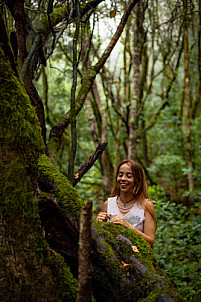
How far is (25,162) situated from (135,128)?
5.46m

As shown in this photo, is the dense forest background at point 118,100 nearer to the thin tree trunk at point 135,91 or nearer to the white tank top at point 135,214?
the thin tree trunk at point 135,91

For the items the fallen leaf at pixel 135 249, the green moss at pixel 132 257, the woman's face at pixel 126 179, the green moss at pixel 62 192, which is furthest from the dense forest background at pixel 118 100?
the fallen leaf at pixel 135 249

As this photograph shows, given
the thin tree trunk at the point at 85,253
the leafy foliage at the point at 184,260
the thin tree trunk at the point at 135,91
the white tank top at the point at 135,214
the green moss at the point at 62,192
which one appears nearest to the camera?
the thin tree trunk at the point at 85,253

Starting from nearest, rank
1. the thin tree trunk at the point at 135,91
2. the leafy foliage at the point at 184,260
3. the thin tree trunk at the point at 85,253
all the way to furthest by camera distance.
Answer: the thin tree trunk at the point at 85,253 → the leafy foliage at the point at 184,260 → the thin tree trunk at the point at 135,91

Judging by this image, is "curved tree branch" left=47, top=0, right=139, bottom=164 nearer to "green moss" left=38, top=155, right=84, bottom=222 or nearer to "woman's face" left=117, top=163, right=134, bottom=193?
"woman's face" left=117, top=163, right=134, bottom=193

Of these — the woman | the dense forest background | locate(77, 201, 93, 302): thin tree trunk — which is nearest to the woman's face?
the woman

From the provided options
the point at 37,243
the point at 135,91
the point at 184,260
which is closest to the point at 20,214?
the point at 37,243

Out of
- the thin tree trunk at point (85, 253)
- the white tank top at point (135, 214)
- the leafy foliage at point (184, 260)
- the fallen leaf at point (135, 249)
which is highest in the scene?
the thin tree trunk at point (85, 253)

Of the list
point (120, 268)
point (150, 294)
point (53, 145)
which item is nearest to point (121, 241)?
point (120, 268)

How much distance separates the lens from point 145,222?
9.25ft

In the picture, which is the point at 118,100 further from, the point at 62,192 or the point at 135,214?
the point at 62,192

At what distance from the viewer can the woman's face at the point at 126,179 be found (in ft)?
9.93

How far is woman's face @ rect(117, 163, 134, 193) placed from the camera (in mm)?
3027

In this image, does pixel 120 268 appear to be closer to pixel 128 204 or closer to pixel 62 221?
pixel 62 221
